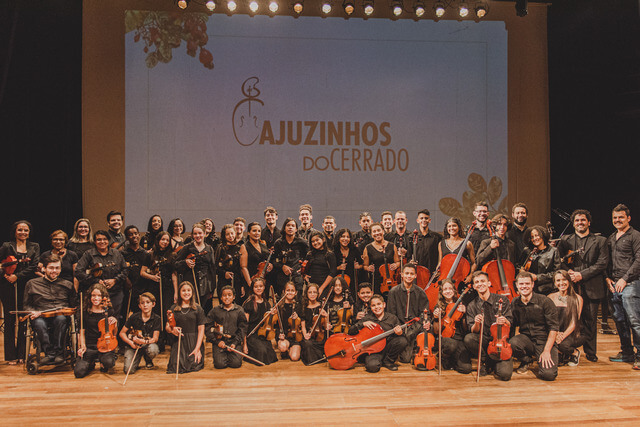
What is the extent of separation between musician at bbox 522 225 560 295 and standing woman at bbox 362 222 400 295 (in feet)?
4.45

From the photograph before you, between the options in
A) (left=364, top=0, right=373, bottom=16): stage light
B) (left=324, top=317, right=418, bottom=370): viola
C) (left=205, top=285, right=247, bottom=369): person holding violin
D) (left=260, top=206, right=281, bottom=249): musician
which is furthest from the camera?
(left=364, top=0, right=373, bottom=16): stage light

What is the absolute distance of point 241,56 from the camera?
7156mm

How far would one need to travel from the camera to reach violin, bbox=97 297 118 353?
4.27m

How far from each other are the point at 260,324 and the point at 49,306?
193cm

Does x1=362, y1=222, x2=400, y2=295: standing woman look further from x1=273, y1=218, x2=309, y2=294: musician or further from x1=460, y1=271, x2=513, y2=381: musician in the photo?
x1=460, y1=271, x2=513, y2=381: musician

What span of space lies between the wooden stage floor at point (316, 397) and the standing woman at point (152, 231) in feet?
4.84

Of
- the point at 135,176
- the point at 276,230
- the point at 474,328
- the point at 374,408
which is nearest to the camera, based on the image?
the point at 374,408

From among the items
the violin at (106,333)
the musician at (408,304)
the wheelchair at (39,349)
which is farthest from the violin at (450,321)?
the wheelchair at (39,349)

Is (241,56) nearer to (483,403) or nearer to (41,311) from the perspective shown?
(41,311)

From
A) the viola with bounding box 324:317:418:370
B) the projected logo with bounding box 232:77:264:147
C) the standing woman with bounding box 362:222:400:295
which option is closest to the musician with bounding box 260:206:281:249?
the standing woman with bounding box 362:222:400:295

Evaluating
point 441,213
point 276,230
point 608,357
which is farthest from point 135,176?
point 608,357

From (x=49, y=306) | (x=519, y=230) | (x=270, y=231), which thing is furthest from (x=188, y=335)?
(x=519, y=230)

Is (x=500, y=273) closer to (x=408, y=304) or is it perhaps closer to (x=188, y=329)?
(x=408, y=304)

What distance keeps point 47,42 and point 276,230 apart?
4.11 meters
